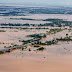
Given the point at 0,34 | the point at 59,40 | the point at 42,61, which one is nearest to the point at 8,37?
the point at 0,34

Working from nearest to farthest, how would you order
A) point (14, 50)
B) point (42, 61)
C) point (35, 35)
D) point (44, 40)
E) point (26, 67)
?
point (26, 67) < point (42, 61) < point (14, 50) < point (44, 40) < point (35, 35)

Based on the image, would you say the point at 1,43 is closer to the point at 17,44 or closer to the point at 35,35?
the point at 17,44

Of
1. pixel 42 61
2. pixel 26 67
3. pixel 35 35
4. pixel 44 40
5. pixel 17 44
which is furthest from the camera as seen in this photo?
pixel 35 35

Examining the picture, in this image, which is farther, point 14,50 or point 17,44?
point 17,44

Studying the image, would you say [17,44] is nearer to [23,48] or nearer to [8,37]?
[23,48]

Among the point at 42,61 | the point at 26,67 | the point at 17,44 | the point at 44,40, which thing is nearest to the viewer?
the point at 26,67

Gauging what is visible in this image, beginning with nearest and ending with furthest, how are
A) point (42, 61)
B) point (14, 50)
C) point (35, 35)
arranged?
point (42, 61)
point (14, 50)
point (35, 35)

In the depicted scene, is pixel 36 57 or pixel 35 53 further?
pixel 35 53

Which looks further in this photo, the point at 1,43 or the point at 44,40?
the point at 44,40

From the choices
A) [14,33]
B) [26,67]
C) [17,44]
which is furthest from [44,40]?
[26,67]
